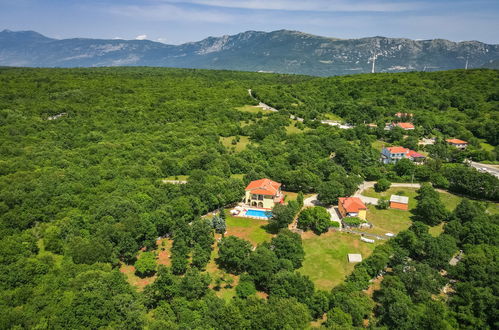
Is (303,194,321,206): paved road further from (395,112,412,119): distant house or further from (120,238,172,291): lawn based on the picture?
(395,112,412,119): distant house

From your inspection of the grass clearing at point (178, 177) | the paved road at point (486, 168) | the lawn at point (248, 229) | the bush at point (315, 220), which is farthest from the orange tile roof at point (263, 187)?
the paved road at point (486, 168)

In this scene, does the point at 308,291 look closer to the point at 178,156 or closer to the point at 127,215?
the point at 127,215

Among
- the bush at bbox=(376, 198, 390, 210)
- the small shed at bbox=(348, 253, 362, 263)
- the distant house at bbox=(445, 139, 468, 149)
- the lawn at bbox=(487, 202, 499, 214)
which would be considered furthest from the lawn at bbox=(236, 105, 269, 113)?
the small shed at bbox=(348, 253, 362, 263)

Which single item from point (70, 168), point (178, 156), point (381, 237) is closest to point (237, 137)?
point (178, 156)

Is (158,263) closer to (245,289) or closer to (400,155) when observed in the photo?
(245,289)

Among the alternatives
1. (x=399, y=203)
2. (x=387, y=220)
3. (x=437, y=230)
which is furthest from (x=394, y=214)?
(x=437, y=230)

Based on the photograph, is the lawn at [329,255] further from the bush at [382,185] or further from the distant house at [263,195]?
the bush at [382,185]

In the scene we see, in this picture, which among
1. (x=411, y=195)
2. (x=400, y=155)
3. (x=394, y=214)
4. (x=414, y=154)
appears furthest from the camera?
(x=414, y=154)
